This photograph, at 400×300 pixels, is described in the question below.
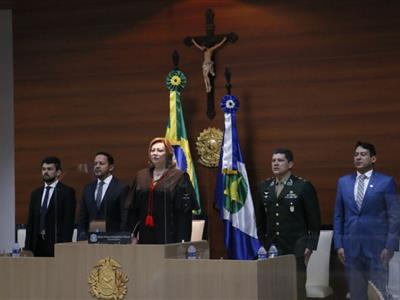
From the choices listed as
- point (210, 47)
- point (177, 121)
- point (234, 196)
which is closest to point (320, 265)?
point (234, 196)

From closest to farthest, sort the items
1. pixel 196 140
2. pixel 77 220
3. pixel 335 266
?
pixel 77 220, pixel 335 266, pixel 196 140

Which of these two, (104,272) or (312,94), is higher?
(312,94)

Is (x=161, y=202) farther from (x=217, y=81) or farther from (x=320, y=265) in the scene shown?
(x=217, y=81)

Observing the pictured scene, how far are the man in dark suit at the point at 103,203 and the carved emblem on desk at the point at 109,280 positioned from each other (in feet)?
0.79

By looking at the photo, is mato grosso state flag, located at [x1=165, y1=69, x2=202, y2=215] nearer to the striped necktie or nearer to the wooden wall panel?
the wooden wall panel

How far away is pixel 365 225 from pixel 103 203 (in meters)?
1.88

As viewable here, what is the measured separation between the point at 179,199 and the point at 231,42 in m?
3.00

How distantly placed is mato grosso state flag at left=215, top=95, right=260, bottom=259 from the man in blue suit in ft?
3.88

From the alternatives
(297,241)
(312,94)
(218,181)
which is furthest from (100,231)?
(312,94)

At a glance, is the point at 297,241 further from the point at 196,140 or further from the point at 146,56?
the point at 146,56

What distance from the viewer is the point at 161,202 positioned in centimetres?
557

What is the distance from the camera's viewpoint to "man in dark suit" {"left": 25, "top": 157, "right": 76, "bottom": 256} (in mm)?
5949

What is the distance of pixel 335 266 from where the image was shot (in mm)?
6207

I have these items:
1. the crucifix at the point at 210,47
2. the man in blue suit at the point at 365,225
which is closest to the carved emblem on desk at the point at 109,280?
the man in blue suit at the point at 365,225
